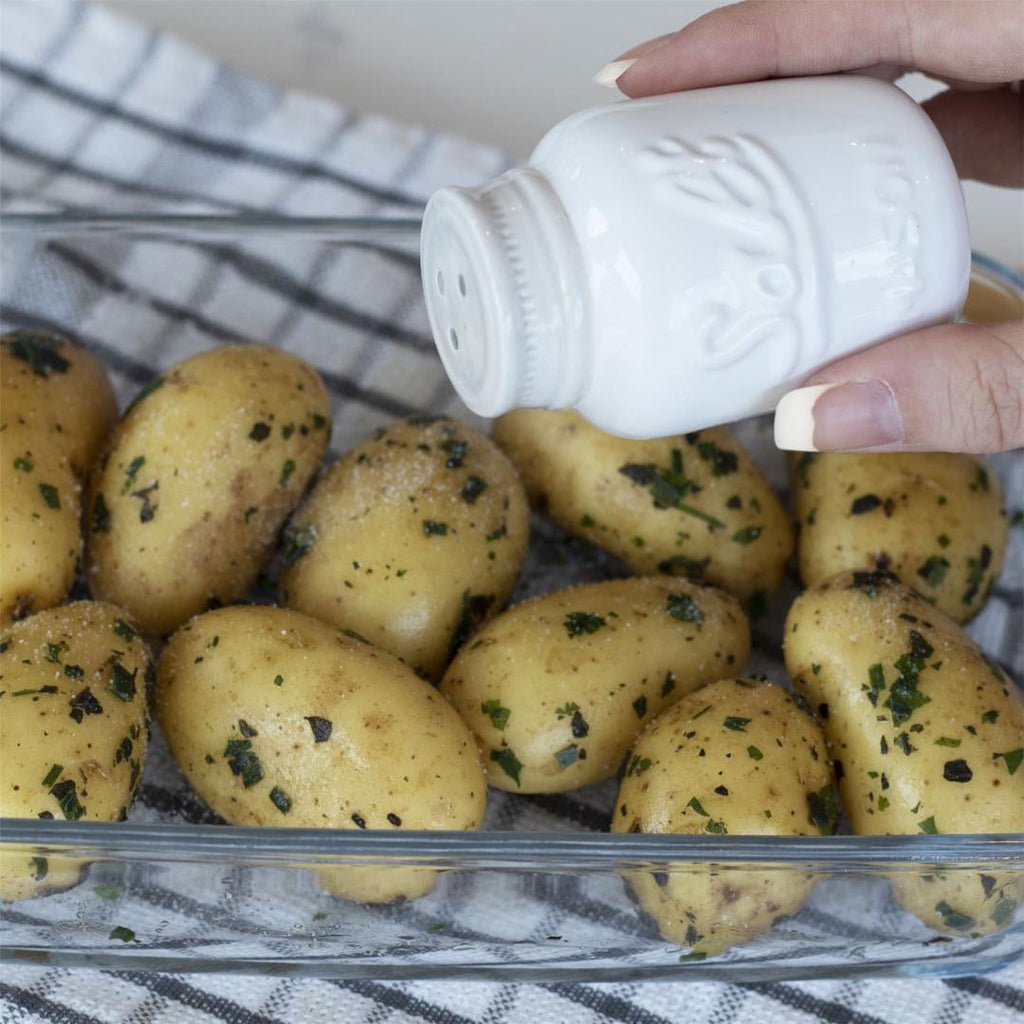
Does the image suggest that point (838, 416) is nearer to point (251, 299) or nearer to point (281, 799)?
point (281, 799)

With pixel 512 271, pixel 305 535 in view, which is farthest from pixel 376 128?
pixel 512 271

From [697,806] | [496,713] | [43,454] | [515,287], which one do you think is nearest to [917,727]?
[697,806]

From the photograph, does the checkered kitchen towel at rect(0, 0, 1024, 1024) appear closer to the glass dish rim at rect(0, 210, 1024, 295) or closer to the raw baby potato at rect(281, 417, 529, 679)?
the glass dish rim at rect(0, 210, 1024, 295)

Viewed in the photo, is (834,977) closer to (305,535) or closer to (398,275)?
(305,535)

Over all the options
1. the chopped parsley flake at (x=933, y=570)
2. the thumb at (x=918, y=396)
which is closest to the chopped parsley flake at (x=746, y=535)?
the chopped parsley flake at (x=933, y=570)

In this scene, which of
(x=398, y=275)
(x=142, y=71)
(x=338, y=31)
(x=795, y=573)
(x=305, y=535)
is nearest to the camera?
(x=305, y=535)

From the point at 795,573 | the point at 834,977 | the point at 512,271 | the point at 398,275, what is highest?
the point at 512,271
